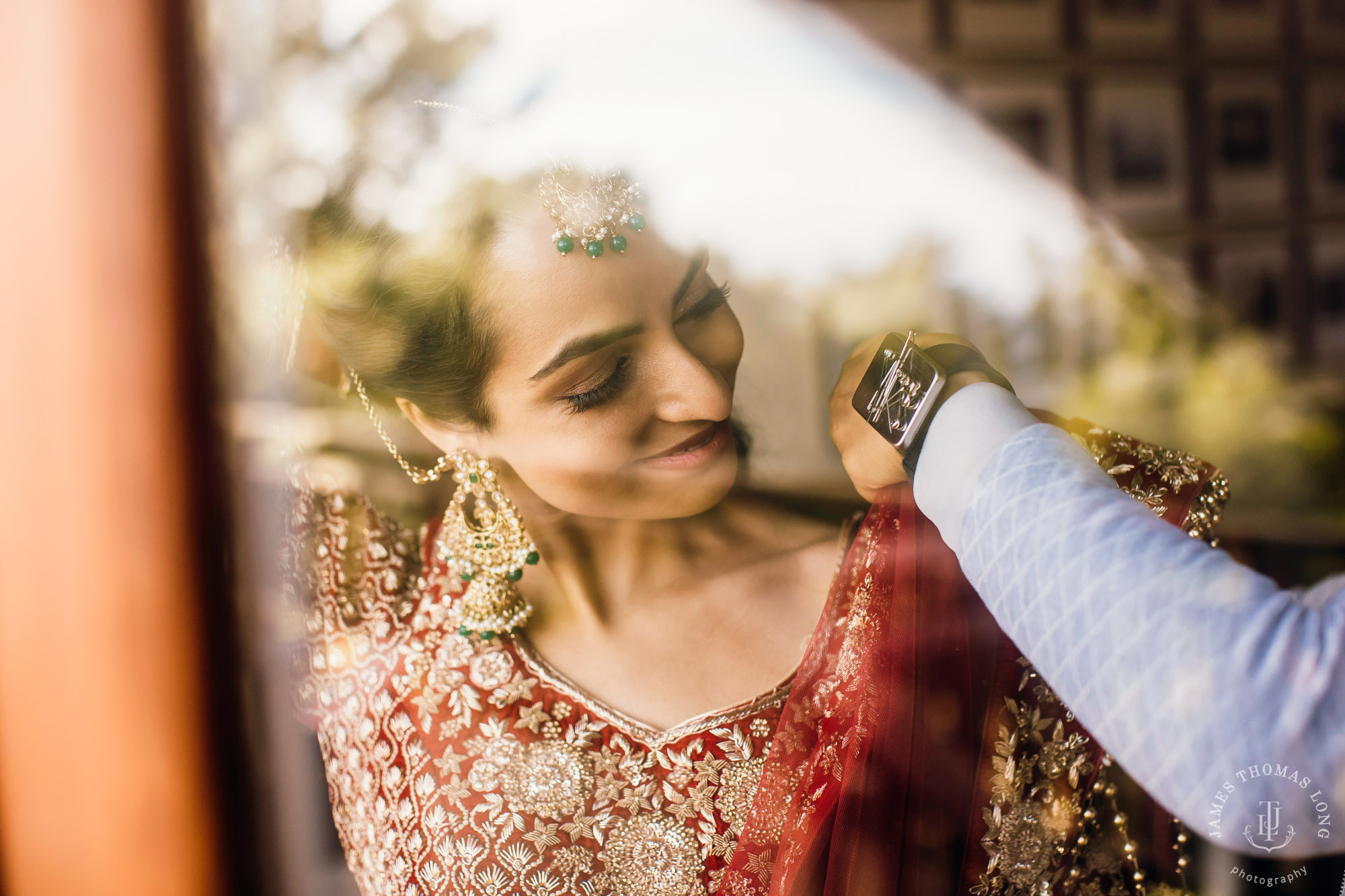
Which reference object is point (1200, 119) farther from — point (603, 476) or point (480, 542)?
point (480, 542)

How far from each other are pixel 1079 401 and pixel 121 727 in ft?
2.79

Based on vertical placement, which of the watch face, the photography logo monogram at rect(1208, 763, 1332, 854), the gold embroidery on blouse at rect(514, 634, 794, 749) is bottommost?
the gold embroidery on blouse at rect(514, 634, 794, 749)

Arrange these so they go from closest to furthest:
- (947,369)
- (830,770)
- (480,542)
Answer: (947,369) < (830,770) < (480,542)

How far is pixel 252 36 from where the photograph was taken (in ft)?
2.31

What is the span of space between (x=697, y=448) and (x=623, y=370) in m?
0.09

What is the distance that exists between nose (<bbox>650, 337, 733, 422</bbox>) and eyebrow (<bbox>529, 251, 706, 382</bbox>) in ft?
0.09

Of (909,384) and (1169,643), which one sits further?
(909,384)

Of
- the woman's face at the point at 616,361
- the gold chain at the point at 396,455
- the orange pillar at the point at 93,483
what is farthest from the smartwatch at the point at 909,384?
the orange pillar at the point at 93,483

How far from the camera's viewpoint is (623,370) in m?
0.59

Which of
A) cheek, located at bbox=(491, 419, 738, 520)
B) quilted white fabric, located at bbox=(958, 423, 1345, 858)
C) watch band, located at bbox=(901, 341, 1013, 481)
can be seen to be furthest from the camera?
cheek, located at bbox=(491, 419, 738, 520)

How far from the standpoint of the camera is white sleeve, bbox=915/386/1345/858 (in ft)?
1.32

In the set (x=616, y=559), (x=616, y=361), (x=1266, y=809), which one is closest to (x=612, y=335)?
(x=616, y=361)

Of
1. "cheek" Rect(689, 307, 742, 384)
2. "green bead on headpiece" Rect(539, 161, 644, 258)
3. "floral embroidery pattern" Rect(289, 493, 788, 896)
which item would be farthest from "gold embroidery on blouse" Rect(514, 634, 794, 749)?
"green bead on headpiece" Rect(539, 161, 644, 258)

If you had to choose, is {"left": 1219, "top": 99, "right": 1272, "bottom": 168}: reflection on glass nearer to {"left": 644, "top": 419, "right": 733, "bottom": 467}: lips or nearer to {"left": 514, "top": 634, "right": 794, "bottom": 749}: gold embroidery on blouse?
{"left": 644, "top": 419, "right": 733, "bottom": 467}: lips
